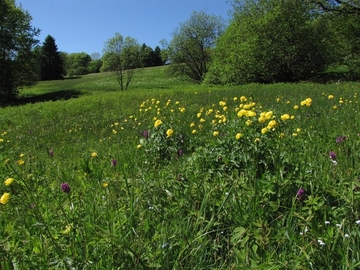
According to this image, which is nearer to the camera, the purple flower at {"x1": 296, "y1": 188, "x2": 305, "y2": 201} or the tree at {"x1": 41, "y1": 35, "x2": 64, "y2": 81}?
the purple flower at {"x1": 296, "y1": 188, "x2": 305, "y2": 201}

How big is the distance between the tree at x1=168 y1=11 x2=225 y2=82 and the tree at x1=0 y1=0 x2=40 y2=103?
15.3m

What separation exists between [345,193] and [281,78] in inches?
894

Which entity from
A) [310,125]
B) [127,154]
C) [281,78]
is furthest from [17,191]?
[281,78]

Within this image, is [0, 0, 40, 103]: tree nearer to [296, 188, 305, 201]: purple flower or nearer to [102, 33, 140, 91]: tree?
[102, 33, 140, 91]: tree

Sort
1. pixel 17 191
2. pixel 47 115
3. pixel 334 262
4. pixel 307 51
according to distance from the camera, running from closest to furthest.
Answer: pixel 334 262, pixel 17 191, pixel 47 115, pixel 307 51

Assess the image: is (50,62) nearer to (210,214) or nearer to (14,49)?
(14,49)

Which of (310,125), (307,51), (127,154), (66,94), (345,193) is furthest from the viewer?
(66,94)

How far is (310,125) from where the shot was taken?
4141 millimetres

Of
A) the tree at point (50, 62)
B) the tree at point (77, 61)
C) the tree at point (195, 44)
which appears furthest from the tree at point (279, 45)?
the tree at point (77, 61)

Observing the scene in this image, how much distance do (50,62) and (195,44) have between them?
45.3m

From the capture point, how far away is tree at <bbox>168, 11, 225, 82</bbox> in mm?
36312

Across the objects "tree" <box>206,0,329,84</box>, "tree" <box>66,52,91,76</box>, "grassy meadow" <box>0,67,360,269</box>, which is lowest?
"grassy meadow" <box>0,67,360,269</box>

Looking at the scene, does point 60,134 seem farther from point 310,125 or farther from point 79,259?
point 79,259

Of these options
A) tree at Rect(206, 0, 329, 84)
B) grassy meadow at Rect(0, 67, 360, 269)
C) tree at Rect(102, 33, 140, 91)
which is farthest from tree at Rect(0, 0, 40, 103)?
grassy meadow at Rect(0, 67, 360, 269)
